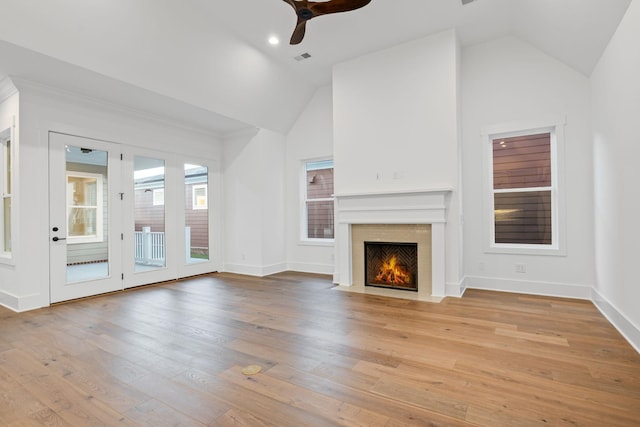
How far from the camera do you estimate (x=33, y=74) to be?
12.1 ft

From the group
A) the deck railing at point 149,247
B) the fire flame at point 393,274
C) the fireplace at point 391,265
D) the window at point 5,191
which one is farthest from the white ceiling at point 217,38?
the fire flame at point 393,274

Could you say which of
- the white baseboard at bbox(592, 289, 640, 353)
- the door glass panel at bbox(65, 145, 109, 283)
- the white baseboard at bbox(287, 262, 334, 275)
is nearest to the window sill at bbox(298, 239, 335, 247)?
the white baseboard at bbox(287, 262, 334, 275)

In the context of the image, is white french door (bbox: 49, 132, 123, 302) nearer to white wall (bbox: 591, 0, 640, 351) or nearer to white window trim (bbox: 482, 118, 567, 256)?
white window trim (bbox: 482, 118, 567, 256)

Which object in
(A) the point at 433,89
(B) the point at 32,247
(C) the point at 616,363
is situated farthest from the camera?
(A) the point at 433,89

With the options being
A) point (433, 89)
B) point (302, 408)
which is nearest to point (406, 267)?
point (433, 89)

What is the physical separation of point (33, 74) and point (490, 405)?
5.38m

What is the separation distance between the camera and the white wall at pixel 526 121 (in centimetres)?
414

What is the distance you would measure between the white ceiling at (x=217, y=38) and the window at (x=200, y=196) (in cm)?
139

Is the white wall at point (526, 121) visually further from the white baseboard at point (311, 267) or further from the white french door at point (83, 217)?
the white french door at point (83, 217)

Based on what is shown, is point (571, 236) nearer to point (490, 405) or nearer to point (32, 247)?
point (490, 405)

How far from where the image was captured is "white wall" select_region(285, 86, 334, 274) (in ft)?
20.1

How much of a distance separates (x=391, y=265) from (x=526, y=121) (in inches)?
109

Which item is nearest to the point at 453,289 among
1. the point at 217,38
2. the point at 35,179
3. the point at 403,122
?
the point at 403,122

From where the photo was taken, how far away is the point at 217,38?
4.22m
